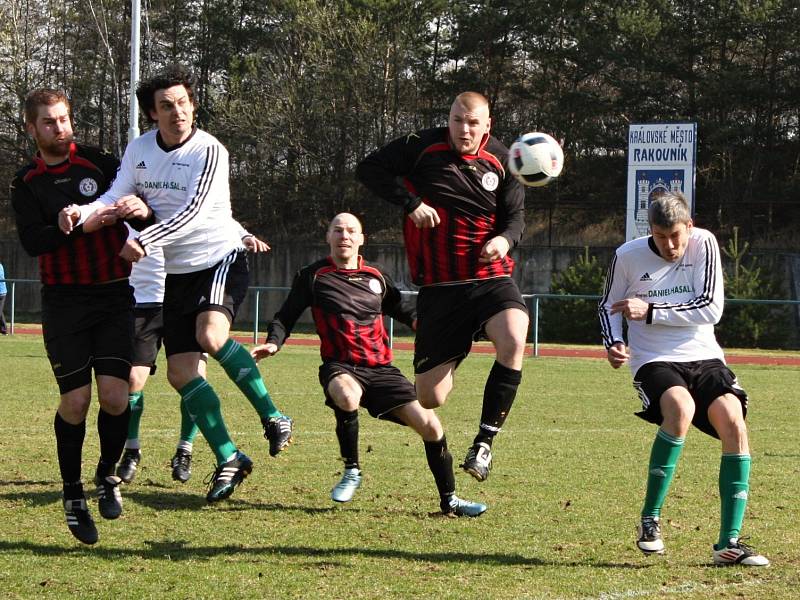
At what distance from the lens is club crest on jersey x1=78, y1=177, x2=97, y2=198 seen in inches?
239

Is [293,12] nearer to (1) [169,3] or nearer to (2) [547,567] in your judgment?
(1) [169,3]

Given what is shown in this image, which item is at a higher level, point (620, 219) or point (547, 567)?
point (620, 219)

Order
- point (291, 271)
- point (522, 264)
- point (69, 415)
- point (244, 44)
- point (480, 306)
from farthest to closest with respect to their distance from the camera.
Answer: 1. point (244, 44)
2. point (291, 271)
3. point (522, 264)
4. point (480, 306)
5. point (69, 415)

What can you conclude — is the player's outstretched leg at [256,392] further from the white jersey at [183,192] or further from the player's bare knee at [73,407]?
the player's bare knee at [73,407]

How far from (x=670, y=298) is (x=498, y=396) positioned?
118 centimetres

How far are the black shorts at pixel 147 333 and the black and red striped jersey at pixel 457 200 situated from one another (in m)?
2.25

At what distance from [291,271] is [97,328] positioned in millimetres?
29499

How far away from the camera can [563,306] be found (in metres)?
27.6

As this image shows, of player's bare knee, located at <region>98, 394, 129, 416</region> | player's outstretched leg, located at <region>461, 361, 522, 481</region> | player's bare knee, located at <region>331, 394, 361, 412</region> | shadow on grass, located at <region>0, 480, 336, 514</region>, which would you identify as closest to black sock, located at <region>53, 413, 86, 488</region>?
player's bare knee, located at <region>98, 394, 129, 416</region>

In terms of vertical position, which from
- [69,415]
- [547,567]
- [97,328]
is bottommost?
[547,567]

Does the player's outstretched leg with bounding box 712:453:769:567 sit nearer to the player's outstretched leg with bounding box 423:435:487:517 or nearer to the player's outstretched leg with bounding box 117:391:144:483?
the player's outstretched leg with bounding box 423:435:487:517

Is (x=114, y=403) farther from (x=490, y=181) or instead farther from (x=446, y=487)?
(x=490, y=181)

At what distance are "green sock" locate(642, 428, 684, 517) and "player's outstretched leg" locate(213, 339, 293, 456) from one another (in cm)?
211

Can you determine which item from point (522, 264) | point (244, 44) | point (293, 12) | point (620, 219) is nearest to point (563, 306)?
point (522, 264)
